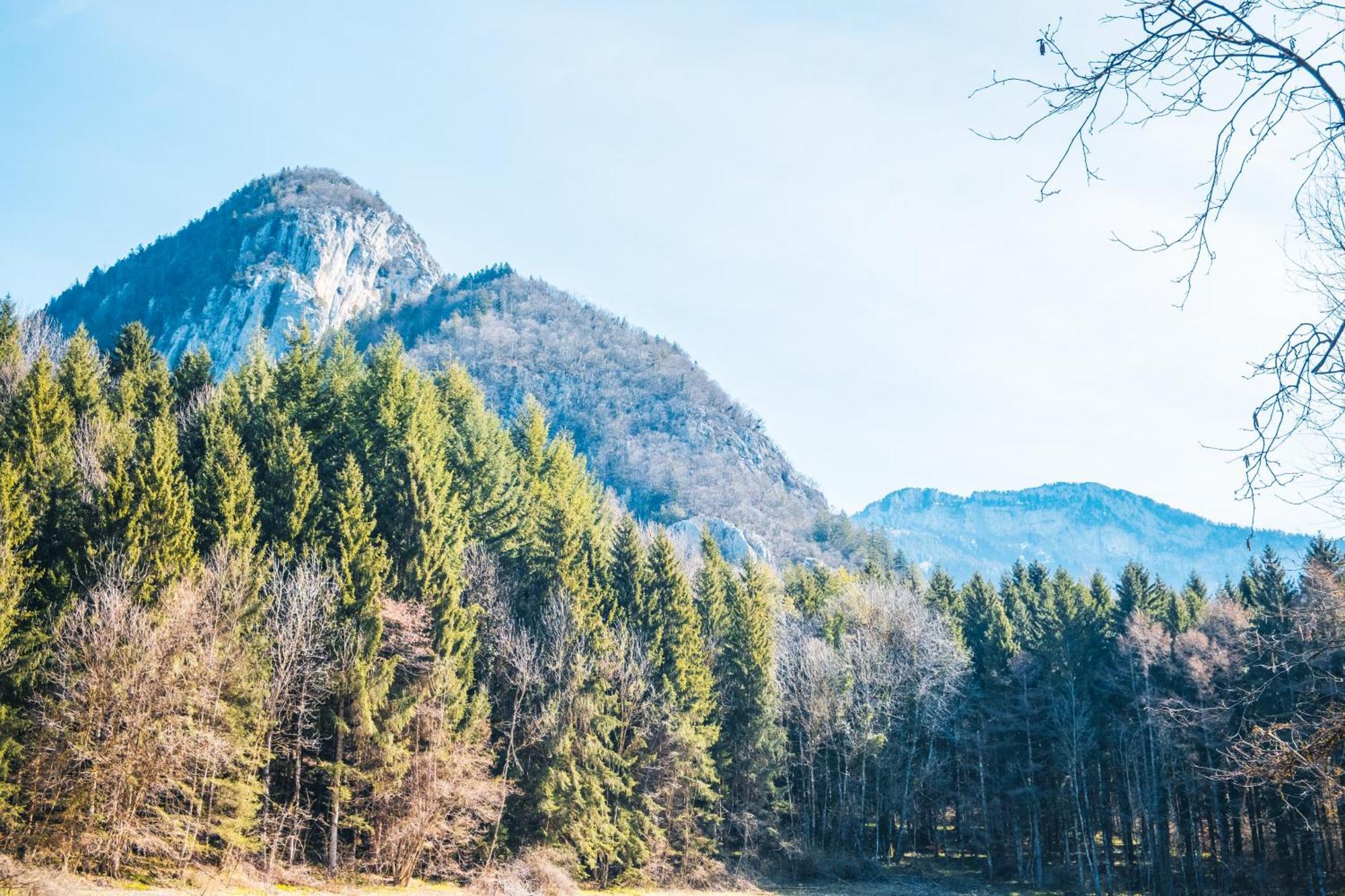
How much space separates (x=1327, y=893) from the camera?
105ft

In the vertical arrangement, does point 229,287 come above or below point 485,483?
above

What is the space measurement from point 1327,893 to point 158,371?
56.4 metres

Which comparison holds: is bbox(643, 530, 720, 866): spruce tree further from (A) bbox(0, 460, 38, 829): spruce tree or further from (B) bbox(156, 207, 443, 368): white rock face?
(B) bbox(156, 207, 443, 368): white rock face

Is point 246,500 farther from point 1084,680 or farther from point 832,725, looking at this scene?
point 1084,680

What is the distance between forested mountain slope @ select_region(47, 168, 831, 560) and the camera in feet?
487

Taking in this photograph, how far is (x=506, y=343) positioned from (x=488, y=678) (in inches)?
5788

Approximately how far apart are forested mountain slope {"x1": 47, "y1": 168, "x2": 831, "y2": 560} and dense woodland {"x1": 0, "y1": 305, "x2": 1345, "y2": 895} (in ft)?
280

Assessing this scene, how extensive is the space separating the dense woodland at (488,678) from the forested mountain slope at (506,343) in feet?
280

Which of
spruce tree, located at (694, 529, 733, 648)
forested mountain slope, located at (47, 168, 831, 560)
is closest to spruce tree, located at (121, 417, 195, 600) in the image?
spruce tree, located at (694, 529, 733, 648)

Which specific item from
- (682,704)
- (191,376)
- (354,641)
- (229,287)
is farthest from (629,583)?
(229,287)

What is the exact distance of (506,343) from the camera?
174m

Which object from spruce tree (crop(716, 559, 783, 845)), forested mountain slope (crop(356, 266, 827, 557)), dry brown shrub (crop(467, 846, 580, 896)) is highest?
forested mountain slope (crop(356, 266, 827, 557))

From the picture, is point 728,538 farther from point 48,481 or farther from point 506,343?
point 48,481

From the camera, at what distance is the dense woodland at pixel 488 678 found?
21.6m
